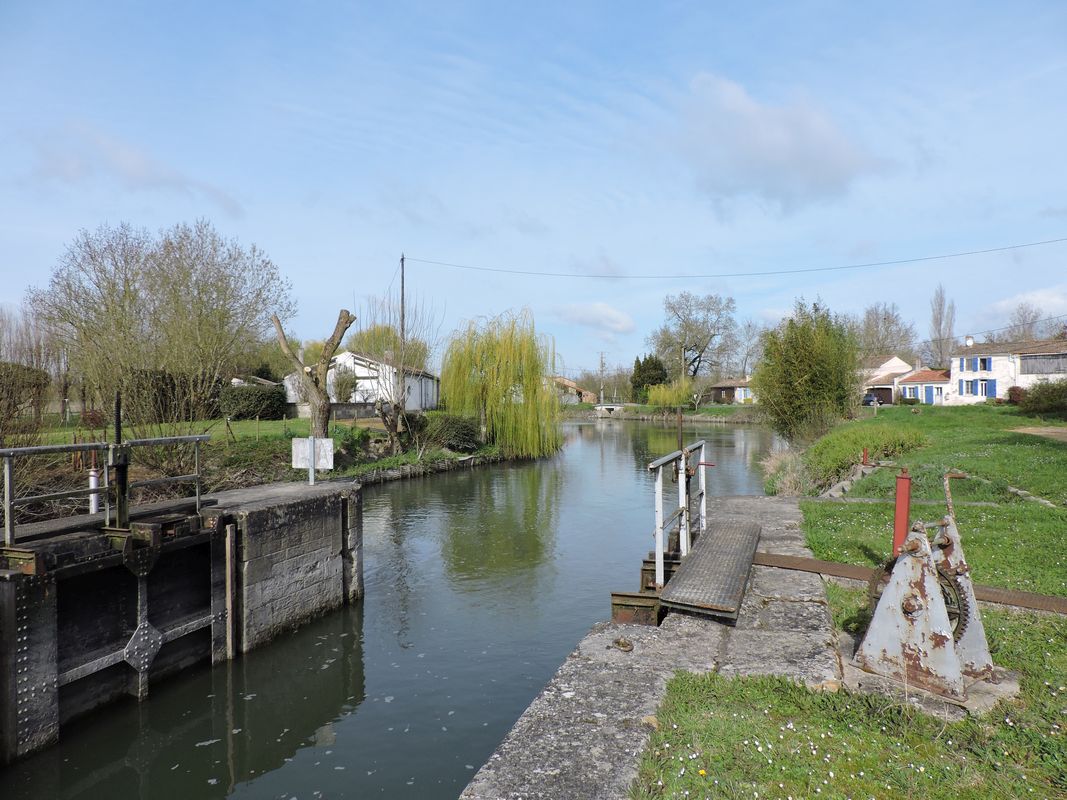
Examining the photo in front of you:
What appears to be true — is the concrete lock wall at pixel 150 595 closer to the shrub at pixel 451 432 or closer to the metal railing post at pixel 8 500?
the metal railing post at pixel 8 500

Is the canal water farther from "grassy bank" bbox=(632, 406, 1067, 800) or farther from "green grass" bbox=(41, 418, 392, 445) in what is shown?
"green grass" bbox=(41, 418, 392, 445)

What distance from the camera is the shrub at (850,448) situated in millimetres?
16516

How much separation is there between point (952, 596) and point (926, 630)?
79cm

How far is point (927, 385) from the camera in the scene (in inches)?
2277

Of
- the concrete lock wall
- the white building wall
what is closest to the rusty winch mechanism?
the concrete lock wall

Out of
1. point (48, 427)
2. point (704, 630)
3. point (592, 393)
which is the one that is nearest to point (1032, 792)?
point (704, 630)

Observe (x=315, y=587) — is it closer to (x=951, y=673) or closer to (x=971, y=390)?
(x=951, y=673)

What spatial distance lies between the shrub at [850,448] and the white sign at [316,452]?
1193 cm

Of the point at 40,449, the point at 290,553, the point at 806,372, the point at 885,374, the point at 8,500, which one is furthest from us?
the point at 885,374

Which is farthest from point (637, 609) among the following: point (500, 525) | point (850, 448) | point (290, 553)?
point (850, 448)

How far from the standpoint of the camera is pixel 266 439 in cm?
2117

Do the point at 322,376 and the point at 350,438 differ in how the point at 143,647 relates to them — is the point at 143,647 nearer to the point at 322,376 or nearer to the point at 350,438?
the point at 322,376

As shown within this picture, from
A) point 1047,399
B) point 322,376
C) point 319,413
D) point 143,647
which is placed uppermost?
point 322,376

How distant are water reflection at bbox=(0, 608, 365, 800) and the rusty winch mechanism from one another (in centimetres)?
494
